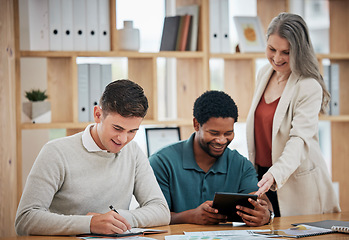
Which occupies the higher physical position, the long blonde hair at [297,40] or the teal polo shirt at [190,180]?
the long blonde hair at [297,40]

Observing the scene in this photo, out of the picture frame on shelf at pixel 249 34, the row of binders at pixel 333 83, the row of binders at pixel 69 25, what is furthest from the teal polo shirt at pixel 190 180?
the row of binders at pixel 333 83

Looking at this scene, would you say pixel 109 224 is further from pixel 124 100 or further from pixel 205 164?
pixel 205 164

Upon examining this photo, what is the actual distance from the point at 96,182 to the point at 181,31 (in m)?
1.57

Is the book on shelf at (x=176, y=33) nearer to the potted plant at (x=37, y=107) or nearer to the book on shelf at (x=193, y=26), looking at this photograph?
the book on shelf at (x=193, y=26)

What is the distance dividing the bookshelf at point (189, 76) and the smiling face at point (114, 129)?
1.10m

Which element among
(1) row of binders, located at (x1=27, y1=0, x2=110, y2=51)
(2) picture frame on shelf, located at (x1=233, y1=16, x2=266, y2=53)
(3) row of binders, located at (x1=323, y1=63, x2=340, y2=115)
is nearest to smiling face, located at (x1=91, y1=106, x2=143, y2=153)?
(1) row of binders, located at (x1=27, y1=0, x2=110, y2=51)

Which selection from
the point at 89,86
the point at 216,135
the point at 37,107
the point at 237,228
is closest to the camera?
the point at 237,228

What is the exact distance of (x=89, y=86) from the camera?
293cm

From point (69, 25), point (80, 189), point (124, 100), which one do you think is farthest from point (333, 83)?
point (80, 189)

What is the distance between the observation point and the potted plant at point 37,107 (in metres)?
2.79

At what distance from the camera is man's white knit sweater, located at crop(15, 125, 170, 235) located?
64.9 inches

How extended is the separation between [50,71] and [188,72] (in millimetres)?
898

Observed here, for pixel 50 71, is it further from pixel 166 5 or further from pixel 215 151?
pixel 215 151

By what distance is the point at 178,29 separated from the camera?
312 cm
